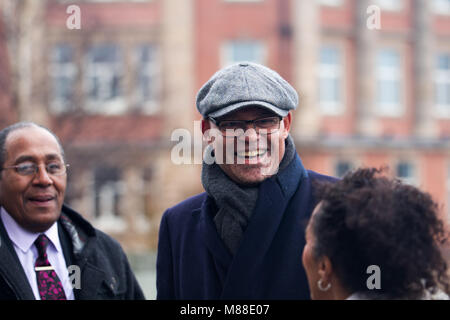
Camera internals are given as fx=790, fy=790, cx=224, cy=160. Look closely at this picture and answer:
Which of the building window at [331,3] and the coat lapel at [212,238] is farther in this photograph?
the building window at [331,3]

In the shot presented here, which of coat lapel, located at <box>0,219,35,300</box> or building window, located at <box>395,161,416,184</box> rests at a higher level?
coat lapel, located at <box>0,219,35,300</box>

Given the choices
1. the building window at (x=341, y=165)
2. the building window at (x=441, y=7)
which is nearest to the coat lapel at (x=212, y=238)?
the building window at (x=341, y=165)

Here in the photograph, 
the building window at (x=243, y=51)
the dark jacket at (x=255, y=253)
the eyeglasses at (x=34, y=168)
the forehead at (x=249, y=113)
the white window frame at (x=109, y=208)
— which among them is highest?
the building window at (x=243, y=51)

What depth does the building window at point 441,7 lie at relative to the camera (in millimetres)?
28206

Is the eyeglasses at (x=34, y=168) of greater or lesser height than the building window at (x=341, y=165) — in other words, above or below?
above

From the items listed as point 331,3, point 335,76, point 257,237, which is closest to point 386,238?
point 257,237

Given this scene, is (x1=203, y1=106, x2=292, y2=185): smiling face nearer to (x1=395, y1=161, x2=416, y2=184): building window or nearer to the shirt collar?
the shirt collar

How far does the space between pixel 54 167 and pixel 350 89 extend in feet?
80.4

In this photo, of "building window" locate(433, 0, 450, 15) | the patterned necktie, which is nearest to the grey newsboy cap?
the patterned necktie

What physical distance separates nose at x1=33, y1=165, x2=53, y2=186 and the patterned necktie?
0.77 feet

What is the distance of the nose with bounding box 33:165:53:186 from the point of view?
3209 mm

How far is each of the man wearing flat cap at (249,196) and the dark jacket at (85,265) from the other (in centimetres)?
57

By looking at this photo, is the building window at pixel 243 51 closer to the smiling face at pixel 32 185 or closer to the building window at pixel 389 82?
the building window at pixel 389 82

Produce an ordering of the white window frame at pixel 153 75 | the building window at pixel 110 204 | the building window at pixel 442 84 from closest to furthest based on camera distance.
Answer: the building window at pixel 110 204 < the white window frame at pixel 153 75 < the building window at pixel 442 84
